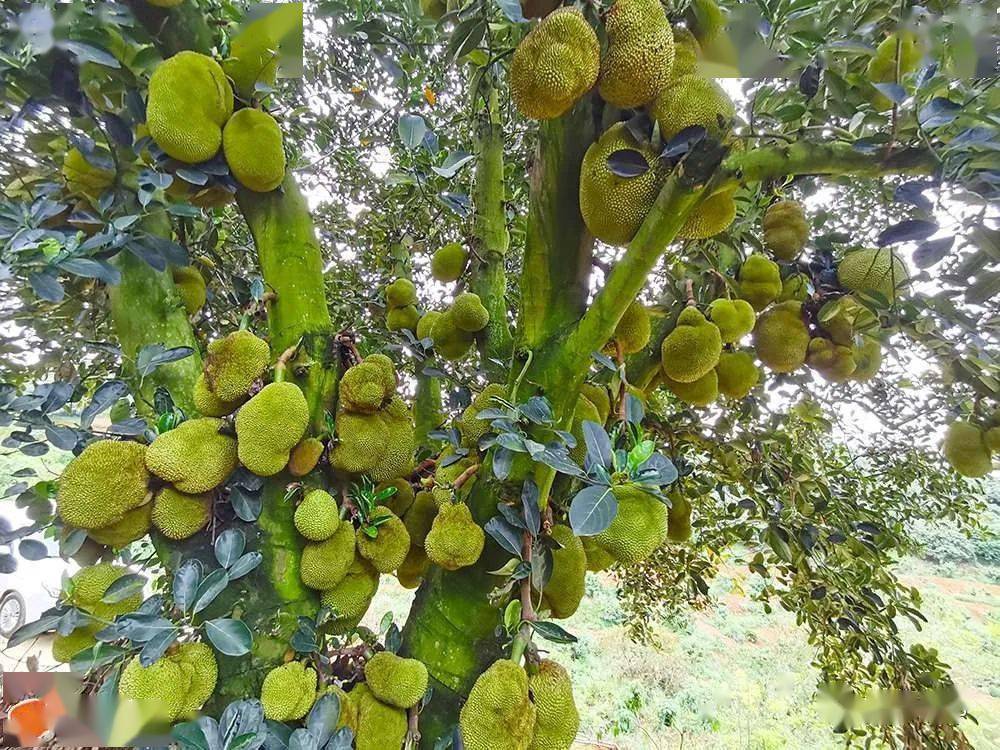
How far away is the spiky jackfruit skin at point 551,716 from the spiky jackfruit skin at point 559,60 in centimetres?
84

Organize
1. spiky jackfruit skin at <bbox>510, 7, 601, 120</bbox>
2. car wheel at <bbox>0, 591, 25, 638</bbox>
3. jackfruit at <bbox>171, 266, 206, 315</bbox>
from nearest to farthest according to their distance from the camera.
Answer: spiky jackfruit skin at <bbox>510, 7, 601, 120</bbox>, car wheel at <bbox>0, 591, 25, 638</bbox>, jackfruit at <bbox>171, 266, 206, 315</bbox>

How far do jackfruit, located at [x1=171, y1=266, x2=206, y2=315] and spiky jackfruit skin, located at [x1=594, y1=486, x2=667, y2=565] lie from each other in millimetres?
1051

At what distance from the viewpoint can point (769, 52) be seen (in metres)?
0.78

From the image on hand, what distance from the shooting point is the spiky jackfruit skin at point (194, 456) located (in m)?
0.92

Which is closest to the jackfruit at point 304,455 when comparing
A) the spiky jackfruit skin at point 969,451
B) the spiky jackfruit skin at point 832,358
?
the spiky jackfruit skin at point 832,358

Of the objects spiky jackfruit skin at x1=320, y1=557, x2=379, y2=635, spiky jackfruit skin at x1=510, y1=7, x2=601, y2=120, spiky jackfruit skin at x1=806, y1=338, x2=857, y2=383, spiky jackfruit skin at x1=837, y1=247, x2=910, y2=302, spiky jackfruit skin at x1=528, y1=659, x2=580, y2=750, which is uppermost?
spiky jackfruit skin at x1=510, y1=7, x2=601, y2=120

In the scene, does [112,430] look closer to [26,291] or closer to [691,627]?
[26,291]

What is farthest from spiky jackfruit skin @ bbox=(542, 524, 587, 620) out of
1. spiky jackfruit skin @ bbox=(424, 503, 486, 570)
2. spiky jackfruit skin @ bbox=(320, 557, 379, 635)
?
spiky jackfruit skin @ bbox=(320, 557, 379, 635)

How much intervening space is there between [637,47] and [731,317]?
72 centimetres

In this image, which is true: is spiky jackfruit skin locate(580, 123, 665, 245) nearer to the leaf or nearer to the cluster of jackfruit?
the leaf

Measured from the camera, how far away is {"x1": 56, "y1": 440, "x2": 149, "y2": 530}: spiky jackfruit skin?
867 millimetres

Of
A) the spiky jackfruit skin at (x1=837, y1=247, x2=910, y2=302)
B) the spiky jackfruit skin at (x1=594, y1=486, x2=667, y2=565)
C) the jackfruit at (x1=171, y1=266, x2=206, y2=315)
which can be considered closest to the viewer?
the spiky jackfruit skin at (x1=594, y1=486, x2=667, y2=565)

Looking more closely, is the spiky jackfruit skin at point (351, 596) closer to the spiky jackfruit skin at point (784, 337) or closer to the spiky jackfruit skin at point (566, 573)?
the spiky jackfruit skin at point (566, 573)

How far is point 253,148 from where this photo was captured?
1.05m
